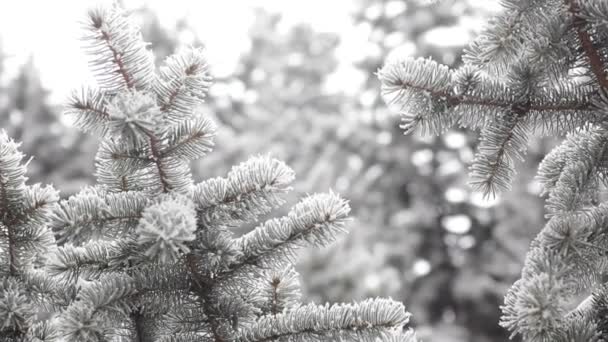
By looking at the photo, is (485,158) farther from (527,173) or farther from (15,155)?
(527,173)

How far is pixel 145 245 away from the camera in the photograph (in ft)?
3.55

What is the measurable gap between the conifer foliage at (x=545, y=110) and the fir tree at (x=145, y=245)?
27cm

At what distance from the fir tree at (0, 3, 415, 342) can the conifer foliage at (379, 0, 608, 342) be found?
0.90ft

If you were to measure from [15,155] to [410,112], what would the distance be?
2.52ft

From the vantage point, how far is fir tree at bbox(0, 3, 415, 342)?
113 centimetres

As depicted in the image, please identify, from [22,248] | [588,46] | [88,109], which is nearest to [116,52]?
[88,109]

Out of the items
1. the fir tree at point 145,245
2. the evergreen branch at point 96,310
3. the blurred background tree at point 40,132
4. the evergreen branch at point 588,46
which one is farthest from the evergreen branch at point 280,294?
the blurred background tree at point 40,132

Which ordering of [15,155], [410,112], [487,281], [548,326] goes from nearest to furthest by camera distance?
[548,326]
[15,155]
[410,112]
[487,281]

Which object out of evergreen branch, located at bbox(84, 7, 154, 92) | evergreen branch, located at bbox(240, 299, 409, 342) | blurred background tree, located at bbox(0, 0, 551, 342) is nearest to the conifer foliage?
evergreen branch, located at bbox(240, 299, 409, 342)

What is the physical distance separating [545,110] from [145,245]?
824 millimetres

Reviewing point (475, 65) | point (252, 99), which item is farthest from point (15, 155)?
point (252, 99)

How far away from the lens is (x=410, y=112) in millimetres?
1286

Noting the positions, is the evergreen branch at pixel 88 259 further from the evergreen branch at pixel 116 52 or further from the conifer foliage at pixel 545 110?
the conifer foliage at pixel 545 110

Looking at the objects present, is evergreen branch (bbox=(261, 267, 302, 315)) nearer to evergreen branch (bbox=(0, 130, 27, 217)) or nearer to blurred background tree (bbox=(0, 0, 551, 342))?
evergreen branch (bbox=(0, 130, 27, 217))
